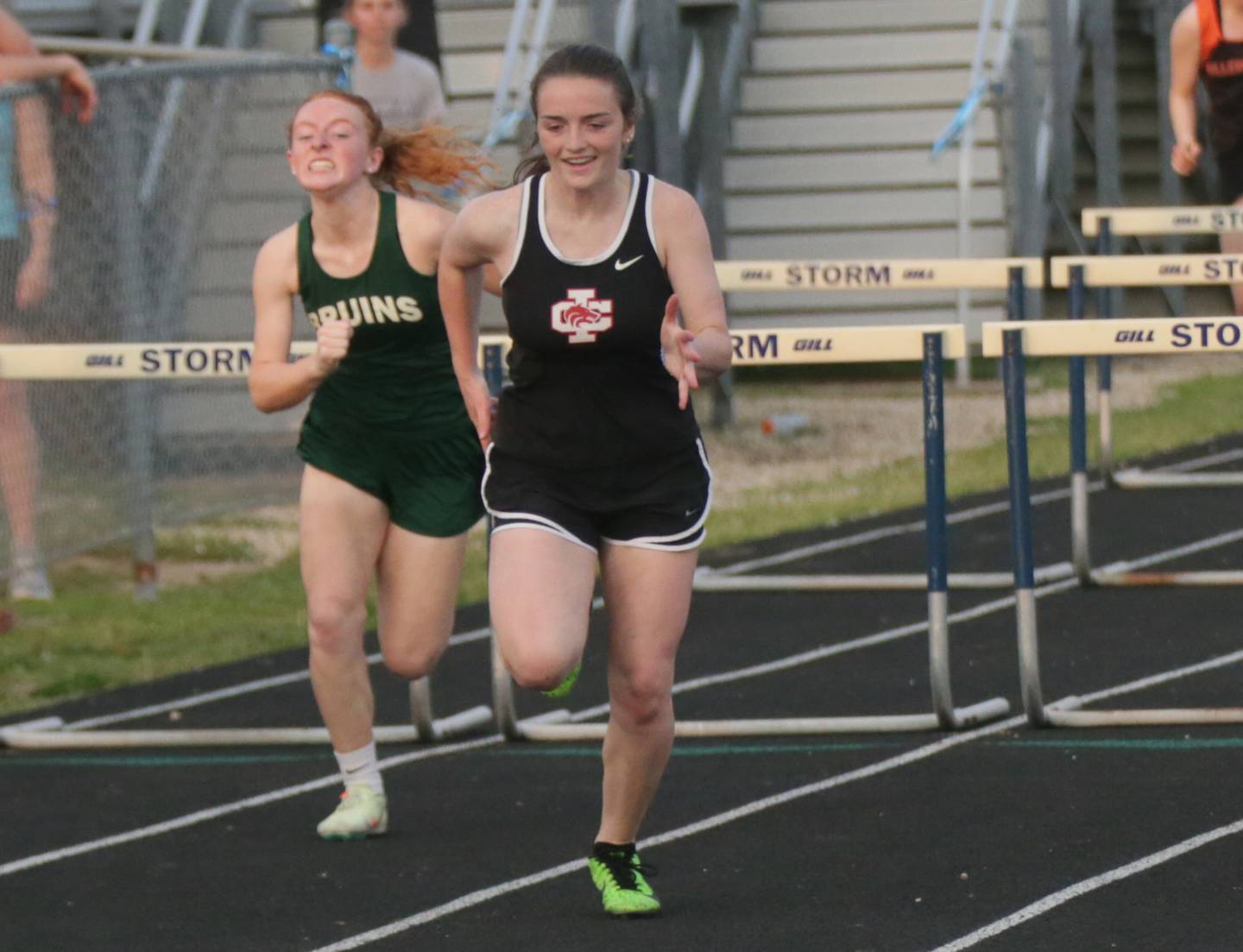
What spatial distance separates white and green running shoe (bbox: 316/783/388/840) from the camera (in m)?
6.35

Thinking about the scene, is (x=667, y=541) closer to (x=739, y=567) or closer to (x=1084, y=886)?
(x=1084, y=886)

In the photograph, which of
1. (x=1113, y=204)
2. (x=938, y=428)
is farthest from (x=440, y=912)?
(x=1113, y=204)

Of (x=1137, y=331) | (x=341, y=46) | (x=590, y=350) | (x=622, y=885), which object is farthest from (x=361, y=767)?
(x=341, y=46)

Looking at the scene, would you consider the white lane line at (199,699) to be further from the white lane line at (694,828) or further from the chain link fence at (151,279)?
the white lane line at (694,828)

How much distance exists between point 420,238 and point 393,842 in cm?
149

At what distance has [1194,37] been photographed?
10508mm

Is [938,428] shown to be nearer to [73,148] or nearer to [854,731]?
[854,731]

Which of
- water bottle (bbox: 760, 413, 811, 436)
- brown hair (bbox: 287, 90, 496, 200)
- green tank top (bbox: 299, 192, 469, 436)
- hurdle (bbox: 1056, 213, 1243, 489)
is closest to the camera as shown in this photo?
green tank top (bbox: 299, 192, 469, 436)

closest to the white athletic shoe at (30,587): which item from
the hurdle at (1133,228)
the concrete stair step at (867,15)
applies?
the hurdle at (1133,228)

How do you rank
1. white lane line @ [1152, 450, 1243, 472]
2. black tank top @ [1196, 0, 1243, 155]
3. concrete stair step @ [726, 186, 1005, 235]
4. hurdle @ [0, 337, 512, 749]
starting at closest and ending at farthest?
hurdle @ [0, 337, 512, 749], black tank top @ [1196, 0, 1243, 155], white lane line @ [1152, 450, 1243, 472], concrete stair step @ [726, 186, 1005, 235]

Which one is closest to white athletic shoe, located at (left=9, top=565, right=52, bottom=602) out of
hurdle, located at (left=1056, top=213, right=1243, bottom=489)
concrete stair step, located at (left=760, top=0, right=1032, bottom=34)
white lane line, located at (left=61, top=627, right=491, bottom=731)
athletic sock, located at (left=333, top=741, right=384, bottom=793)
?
white lane line, located at (left=61, top=627, right=491, bottom=731)

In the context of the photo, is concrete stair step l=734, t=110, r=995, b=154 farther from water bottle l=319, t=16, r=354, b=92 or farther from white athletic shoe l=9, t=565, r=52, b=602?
white athletic shoe l=9, t=565, r=52, b=602

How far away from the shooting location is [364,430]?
6.37 m

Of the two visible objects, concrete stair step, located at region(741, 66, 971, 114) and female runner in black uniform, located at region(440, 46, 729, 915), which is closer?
female runner in black uniform, located at region(440, 46, 729, 915)
